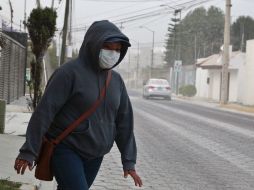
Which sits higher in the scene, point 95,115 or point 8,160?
point 95,115

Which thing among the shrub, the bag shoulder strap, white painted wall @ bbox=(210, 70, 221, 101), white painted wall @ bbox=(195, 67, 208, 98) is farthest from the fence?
white painted wall @ bbox=(195, 67, 208, 98)

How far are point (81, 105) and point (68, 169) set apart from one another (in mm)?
426

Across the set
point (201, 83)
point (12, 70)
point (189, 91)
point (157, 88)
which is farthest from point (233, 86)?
point (12, 70)

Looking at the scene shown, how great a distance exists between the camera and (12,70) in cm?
2622

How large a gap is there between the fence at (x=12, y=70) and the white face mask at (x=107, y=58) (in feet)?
49.8

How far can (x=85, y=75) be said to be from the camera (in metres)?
3.98

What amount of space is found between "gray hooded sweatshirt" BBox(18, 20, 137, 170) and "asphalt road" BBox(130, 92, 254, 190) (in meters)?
4.06

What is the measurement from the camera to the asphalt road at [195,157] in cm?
848

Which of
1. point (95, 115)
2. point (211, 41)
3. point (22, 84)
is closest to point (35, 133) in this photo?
point (95, 115)

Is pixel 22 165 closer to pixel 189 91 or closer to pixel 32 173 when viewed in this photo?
pixel 32 173

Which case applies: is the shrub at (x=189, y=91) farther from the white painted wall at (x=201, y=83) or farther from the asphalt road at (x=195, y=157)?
the asphalt road at (x=195, y=157)

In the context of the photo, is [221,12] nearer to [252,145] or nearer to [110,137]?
[252,145]

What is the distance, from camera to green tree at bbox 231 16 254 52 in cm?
8839

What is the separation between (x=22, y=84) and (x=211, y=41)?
6665cm
